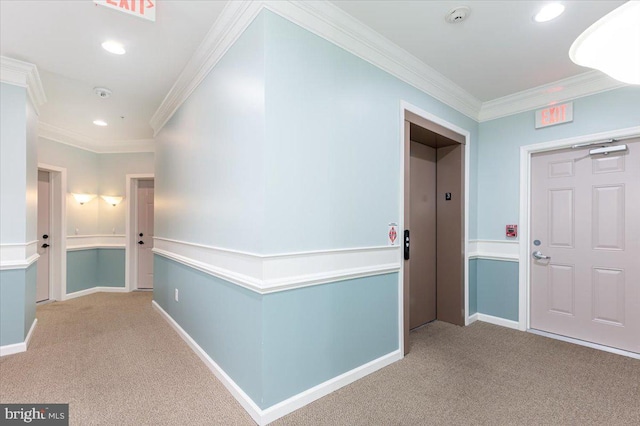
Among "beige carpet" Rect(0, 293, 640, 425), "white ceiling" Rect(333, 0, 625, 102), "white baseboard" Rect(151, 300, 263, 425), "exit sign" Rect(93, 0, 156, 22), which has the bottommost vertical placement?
"beige carpet" Rect(0, 293, 640, 425)

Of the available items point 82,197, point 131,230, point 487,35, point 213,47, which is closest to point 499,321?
point 487,35

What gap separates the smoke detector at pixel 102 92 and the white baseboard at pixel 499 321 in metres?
5.05

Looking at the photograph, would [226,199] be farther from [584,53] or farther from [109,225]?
[109,225]

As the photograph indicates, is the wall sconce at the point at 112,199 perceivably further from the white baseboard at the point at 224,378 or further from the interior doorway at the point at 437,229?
the interior doorway at the point at 437,229

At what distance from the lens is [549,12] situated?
213cm

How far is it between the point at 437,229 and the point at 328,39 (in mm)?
2581

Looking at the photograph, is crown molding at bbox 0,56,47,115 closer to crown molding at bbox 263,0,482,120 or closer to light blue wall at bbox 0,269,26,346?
light blue wall at bbox 0,269,26,346

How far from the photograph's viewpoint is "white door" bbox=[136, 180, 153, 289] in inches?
222

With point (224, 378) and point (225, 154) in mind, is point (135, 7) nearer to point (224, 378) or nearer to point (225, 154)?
point (225, 154)

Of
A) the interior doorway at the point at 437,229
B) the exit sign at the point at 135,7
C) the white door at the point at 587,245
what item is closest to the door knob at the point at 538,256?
the white door at the point at 587,245

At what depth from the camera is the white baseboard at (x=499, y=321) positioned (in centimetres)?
352

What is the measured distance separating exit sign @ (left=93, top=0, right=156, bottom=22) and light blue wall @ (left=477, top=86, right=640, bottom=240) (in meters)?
3.65

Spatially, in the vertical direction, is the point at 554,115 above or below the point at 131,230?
above

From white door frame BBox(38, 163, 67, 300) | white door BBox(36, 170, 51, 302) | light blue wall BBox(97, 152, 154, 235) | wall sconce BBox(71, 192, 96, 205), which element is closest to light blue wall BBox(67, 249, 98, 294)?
white door frame BBox(38, 163, 67, 300)
